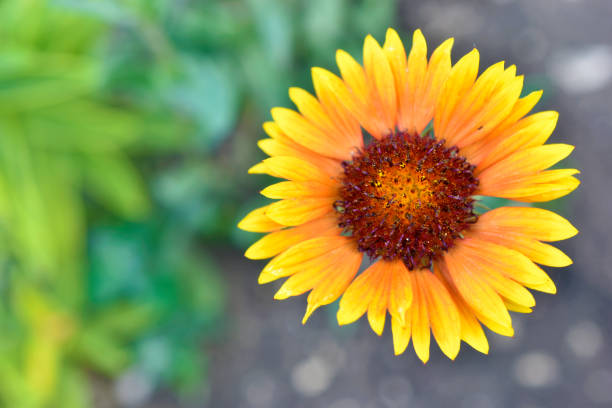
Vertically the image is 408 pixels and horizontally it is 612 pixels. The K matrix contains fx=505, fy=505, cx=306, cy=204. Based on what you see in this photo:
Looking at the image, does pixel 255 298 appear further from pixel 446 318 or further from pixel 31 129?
pixel 446 318

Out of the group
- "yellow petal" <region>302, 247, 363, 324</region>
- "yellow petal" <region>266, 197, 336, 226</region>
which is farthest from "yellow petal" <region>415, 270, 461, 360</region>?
"yellow petal" <region>266, 197, 336, 226</region>

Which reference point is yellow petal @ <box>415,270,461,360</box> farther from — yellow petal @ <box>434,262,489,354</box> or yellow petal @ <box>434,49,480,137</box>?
yellow petal @ <box>434,49,480,137</box>

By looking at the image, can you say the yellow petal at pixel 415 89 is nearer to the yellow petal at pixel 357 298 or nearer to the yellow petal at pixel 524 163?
the yellow petal at pixel 524 163

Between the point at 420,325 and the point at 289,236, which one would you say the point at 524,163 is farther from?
the point at 289,236

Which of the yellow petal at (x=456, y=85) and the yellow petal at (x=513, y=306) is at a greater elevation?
the yellow petal at (x=456, y=85)

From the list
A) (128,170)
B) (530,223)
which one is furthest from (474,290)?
(128,170)

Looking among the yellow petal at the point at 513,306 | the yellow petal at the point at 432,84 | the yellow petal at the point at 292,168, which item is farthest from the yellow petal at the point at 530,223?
the yellow petal at the point at 292,168
